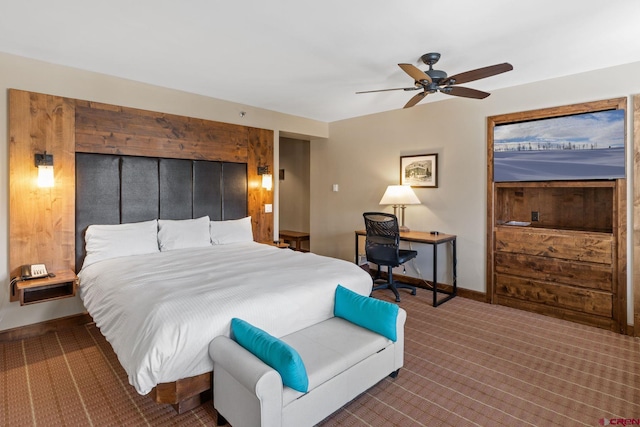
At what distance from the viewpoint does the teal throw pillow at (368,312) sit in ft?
7.59

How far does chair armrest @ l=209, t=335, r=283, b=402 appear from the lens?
5.27 ft

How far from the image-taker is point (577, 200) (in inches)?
154

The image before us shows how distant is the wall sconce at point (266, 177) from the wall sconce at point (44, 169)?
2414 millimetres

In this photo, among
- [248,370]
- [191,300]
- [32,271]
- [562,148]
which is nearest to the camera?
[248,370]

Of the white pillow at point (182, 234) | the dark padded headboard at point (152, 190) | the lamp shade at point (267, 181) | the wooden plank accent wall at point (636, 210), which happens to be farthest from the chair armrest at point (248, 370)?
the wooden plank accent wall at point (636, 210)

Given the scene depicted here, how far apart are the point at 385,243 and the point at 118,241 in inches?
117

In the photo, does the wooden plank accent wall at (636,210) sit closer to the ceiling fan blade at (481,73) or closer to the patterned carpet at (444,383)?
the patterned carpet at (444,383)

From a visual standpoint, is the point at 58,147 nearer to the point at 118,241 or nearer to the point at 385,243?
the point at 118,241

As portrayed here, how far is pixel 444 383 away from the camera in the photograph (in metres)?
2.40

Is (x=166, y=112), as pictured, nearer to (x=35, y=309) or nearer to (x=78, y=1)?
(x=78, y=1)

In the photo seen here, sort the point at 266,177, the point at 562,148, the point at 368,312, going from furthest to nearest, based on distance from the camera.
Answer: the point at 266,177, the point at 562,148, the point at 368,312

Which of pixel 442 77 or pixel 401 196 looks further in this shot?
pixel 401 196

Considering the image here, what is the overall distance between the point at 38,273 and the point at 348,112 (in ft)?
14.1

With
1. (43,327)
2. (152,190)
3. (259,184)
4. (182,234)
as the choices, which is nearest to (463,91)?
(259,184)
